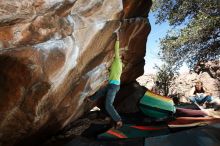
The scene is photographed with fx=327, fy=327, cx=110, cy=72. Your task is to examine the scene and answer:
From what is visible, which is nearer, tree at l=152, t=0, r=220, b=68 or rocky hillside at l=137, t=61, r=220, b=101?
tree at l=152, t=0, r=220, b=68

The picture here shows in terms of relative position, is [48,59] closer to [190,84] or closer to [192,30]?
[192,30]

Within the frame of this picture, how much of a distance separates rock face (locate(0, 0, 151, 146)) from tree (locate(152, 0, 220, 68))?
535 centimetres

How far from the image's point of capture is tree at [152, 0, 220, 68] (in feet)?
48.2

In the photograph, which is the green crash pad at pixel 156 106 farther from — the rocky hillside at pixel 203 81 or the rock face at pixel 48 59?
the rocky hillside at pixel 203 81

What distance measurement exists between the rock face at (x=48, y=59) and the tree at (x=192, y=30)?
5.35 m

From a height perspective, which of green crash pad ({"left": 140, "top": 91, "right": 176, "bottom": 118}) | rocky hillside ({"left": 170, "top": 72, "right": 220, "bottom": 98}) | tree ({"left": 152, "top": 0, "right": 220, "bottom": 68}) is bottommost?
green crash pad ({"left": 140, "top": 91, "right": 176, "bottom": 118})

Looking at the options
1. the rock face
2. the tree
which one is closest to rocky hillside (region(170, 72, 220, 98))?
the tree

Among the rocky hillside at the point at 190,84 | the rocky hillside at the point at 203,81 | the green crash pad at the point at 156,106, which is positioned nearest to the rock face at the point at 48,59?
the green crash pad at the point at 156,106

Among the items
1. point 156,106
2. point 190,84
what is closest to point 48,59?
point 156,106

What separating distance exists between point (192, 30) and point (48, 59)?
360 inches

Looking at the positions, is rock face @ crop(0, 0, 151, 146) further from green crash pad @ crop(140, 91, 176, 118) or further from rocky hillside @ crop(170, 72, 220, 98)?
rocky hillside @ crop(170, 72, 220, 98)

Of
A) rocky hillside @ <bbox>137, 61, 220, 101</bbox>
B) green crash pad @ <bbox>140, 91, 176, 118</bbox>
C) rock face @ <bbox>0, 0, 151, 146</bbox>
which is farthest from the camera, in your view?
rocky hillside @ <bbox>137, 61, 220, 101</bbox>

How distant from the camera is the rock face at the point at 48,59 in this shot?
7.30 metres

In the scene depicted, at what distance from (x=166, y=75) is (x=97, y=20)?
48.4 feet
